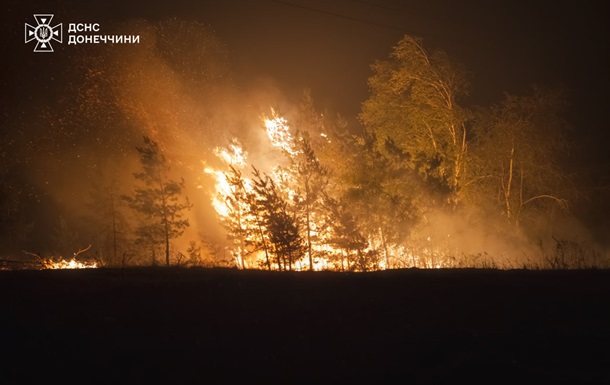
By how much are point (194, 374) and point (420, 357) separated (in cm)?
354

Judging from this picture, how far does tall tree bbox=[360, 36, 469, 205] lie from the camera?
126 ft

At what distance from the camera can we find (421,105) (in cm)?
3919

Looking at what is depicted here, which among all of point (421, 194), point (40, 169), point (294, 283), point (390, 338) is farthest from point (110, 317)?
point (40, 169)

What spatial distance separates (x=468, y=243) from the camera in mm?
39438

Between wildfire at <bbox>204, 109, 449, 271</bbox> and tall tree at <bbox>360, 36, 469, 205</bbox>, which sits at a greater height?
→ tall tree at <bbox>360, 36, 469, 205</bbox>

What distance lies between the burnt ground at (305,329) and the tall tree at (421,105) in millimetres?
25939

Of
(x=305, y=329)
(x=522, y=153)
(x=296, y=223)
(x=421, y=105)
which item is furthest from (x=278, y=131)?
(x=305, y=329)

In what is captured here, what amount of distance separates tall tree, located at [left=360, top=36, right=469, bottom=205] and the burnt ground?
2594 cm

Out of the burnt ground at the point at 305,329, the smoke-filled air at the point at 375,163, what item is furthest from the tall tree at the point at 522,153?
the burnt ground at the point at 305,329

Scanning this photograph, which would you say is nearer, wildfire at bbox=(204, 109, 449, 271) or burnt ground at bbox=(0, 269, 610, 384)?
burnt ground at bbox=(0, 269, 610, 384)

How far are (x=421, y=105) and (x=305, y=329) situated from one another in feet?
99.1

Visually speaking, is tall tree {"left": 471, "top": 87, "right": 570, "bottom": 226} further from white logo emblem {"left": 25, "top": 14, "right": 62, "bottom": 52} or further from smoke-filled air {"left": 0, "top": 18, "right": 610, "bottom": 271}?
white logo emblem {"left": 25, "top": 14, "right": 62, "bottom": 52}

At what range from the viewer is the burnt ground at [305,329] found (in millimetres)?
9398

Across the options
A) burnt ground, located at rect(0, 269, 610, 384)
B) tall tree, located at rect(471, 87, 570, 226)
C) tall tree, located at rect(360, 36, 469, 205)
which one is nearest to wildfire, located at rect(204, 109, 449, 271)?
tall tree, located at rect(360, 36, 469, 205)
